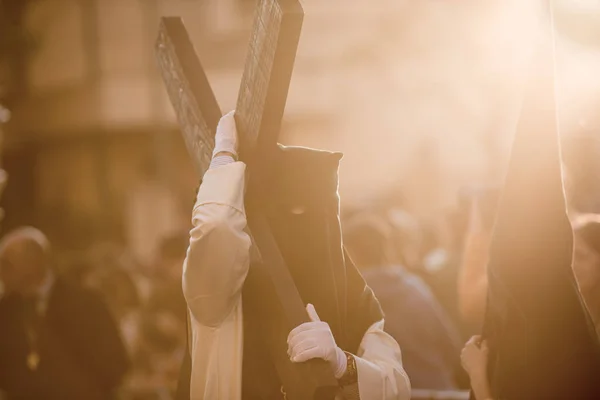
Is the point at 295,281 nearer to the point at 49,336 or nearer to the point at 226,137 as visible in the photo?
the point at 226,137

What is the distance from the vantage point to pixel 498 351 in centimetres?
272

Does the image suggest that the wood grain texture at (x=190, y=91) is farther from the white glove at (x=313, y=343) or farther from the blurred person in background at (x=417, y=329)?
the blurred person in background at (x=417, y=329)

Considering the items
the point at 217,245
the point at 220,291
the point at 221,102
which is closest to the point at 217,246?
the point at 217,245

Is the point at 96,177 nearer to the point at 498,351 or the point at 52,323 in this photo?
the point at 52,323

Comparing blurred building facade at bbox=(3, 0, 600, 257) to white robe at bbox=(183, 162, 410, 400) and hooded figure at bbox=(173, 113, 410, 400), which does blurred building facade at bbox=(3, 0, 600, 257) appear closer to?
hooded figure at bbox=(173, 113, 410, 400)

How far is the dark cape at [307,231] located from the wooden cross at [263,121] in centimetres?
8

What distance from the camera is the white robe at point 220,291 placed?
7.63 ft

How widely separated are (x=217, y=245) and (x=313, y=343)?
1.06ft

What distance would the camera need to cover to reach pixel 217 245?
2.32 meters

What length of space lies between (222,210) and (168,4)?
57.7 ft

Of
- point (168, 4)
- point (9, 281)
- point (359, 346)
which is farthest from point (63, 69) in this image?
point (359, 346)

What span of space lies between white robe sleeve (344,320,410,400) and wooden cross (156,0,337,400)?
0.18 meters

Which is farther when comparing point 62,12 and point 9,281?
point 62,12

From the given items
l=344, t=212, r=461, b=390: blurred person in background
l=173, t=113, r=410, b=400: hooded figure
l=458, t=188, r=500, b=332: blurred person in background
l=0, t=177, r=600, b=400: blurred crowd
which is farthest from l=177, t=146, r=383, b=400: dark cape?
l=344, t=212, r=461, b=390: blurred person in background
